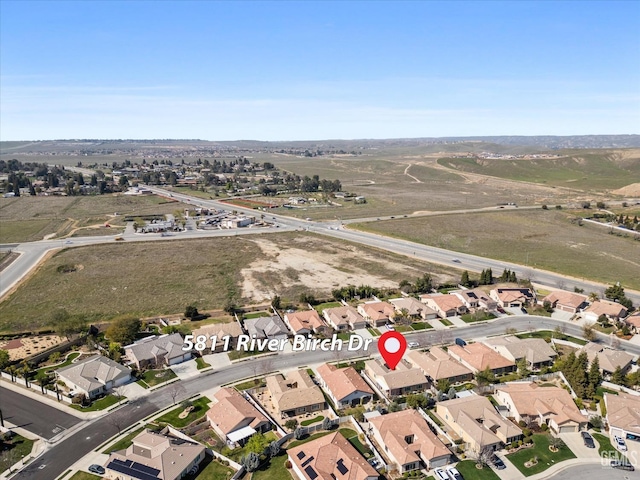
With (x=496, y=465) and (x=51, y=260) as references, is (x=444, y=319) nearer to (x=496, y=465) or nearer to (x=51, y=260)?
(x=496, y=465)

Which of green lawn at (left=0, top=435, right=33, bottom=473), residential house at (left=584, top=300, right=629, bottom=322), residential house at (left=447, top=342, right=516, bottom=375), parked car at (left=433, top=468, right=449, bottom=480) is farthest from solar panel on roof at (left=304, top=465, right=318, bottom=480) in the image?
residential house at (left=584, top=300, right=629, bottom=322)

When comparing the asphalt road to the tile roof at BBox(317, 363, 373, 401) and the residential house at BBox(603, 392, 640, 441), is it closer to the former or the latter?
the tile roof at BBox(317, 363, 373, 401)

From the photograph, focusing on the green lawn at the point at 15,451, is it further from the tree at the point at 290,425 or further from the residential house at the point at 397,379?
the residential house at the point at 397,379

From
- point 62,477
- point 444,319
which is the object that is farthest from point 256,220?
point 62,477

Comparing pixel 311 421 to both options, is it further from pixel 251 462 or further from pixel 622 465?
pixel 622 465

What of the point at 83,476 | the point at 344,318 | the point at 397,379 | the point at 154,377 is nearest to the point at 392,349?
the point at 397,379
